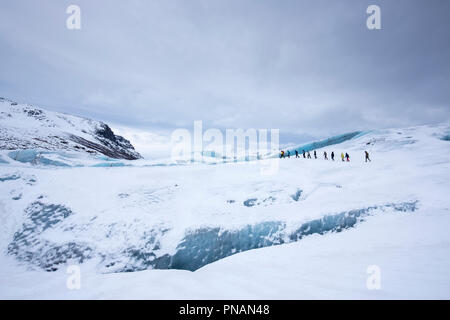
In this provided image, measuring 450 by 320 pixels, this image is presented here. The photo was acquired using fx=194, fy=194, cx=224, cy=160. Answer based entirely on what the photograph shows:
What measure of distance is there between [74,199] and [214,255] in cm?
769

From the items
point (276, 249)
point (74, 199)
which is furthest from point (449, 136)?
point (74, 199)

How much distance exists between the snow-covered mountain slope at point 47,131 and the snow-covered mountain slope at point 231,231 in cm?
2637

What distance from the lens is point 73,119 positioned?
76.2 meters

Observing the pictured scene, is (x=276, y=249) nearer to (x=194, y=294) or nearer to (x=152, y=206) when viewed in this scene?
(x=194, y=294)

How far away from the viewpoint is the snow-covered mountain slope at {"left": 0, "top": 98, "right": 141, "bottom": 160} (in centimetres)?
3300

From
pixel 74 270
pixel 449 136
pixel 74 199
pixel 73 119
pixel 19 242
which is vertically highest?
pixel 73 119

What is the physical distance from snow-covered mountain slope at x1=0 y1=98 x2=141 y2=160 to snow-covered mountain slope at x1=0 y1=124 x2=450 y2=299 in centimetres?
2637

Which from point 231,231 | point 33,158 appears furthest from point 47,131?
point 231,231

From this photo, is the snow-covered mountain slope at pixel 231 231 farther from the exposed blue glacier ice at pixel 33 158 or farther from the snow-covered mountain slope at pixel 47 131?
the snow-covered mountain slope at pixel 47 131

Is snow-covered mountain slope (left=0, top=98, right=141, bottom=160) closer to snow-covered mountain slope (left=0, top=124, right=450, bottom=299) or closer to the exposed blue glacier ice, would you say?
the exposed blue glacier ice

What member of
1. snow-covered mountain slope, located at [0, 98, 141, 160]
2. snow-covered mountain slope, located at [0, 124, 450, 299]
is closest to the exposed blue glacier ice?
snow-covered mountain slope, located at [0, 124, 450, 299]

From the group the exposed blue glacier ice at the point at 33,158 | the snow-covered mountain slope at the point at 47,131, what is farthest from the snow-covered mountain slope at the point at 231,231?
Answer: the snow-covered mountain slope at the point at 47,131

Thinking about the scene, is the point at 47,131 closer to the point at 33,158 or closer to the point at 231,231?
the point at 33,158
